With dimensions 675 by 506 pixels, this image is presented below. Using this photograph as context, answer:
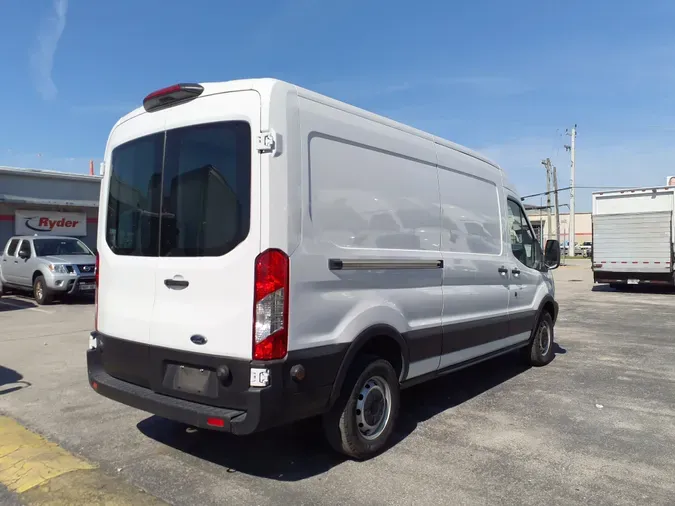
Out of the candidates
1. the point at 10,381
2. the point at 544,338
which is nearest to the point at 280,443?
the point at 10,381

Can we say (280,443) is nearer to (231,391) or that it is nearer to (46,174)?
(231,391)

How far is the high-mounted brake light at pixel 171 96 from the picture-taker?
375 centimetres

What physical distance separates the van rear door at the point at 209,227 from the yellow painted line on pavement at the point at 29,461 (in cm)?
119

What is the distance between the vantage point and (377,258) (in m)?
4.05

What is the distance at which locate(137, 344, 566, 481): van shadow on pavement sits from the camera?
3945 mm

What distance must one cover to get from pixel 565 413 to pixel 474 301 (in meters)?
1.35

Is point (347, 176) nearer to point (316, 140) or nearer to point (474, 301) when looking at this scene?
point (316, 140)

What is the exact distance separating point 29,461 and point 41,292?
10881mm

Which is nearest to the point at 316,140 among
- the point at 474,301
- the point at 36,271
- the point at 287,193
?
the point at 287,193

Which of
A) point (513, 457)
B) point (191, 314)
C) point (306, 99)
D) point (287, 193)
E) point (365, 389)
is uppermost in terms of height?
point (306, 99)

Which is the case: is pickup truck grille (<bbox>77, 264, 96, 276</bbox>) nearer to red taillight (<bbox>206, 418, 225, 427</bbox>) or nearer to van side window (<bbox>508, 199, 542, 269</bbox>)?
van side window (<bbox>508, 199, 542, 269</bbox>)

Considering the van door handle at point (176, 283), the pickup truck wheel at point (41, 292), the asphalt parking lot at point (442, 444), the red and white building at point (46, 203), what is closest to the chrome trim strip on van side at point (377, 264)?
the van door handle at point (176, 283)

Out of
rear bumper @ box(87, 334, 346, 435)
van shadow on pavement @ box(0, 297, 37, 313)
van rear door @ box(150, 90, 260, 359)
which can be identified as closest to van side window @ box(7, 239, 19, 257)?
van shadow on pavement @ box(0, 297, 37, 313)

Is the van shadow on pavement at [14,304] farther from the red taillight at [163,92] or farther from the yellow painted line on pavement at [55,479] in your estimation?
the red taillight at [163,92]
